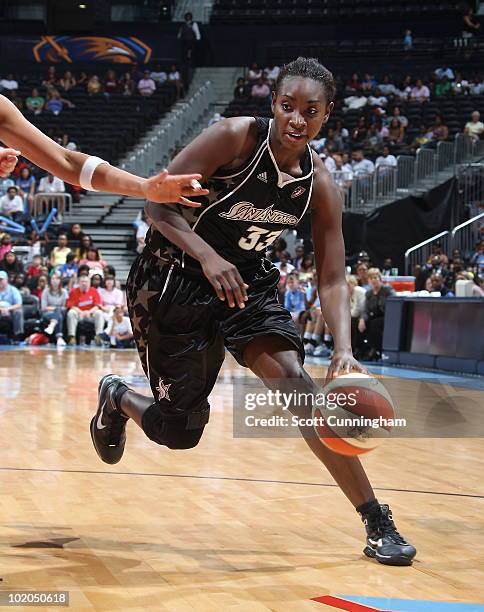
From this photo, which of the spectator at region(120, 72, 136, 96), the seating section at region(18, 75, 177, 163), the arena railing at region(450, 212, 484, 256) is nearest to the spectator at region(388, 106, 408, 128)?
the arena railing at region(450, 212, 484, 256)

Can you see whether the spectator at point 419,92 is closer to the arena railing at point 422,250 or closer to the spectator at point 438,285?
the arena railing at point 422,250

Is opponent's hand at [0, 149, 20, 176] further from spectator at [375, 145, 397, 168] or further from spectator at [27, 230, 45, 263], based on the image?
spectator at [375, 145, 397, 168]

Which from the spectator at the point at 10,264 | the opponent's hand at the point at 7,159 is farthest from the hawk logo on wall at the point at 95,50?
the opponent's hand at the point at 7,159

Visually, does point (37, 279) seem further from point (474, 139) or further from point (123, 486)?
point (123, 486)

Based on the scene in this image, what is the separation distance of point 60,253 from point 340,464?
14.9 m

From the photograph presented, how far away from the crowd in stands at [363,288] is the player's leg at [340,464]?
821 cm

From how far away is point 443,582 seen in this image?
339 centimetres

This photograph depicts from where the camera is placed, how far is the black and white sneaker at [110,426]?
15.1 ft

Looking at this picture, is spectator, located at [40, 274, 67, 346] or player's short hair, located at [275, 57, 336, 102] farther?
spectator, located at [40, 274, 67, 346]

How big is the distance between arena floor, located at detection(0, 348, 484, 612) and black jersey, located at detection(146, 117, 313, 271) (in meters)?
1.17

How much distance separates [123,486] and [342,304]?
5.68ft

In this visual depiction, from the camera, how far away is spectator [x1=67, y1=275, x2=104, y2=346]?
53.4 ft

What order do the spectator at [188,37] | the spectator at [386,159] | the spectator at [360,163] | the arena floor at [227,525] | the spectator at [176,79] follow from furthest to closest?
the spectator at [188,37] → the spectator at [176,79] → the spectator at [386,159] → the spectator at [360,163] → the arena floor at [227,525]

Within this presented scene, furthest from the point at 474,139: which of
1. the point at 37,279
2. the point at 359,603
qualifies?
the point at 359,603
